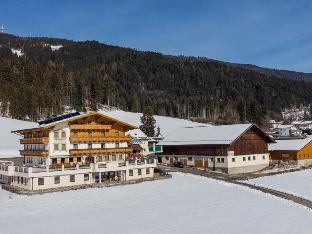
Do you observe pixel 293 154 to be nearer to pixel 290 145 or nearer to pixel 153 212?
pixel 290 145

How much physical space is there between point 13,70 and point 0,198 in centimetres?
11804

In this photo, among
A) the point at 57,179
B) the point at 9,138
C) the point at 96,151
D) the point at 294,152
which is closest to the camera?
the point at 57,179

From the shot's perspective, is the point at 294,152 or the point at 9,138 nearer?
the point at 294,152

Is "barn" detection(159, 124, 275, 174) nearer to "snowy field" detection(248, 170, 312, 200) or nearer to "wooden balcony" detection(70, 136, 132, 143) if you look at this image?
"snowy field" detection(248, 170, 312, 200)

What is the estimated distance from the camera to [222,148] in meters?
70.9

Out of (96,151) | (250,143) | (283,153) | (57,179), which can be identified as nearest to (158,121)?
(283,153)

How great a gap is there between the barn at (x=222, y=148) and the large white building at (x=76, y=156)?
16122mm

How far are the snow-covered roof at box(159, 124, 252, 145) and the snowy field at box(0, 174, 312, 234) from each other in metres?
19.0

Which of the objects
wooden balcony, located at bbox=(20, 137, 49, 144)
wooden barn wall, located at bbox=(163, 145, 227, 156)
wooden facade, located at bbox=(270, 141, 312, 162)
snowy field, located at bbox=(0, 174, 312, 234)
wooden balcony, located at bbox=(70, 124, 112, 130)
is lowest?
snowy field, located at bbox=(0, 174, 312, 234)

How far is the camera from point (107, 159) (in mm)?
59938

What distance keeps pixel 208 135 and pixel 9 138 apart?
160ft

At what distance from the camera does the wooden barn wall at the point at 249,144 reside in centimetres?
7219

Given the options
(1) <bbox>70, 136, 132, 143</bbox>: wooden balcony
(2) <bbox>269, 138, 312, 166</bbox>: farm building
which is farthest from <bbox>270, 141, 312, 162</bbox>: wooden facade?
(1) <bbox>70, 136, 132, 143</bbox>: wooden balcony

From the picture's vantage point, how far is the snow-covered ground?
80.3 meters
